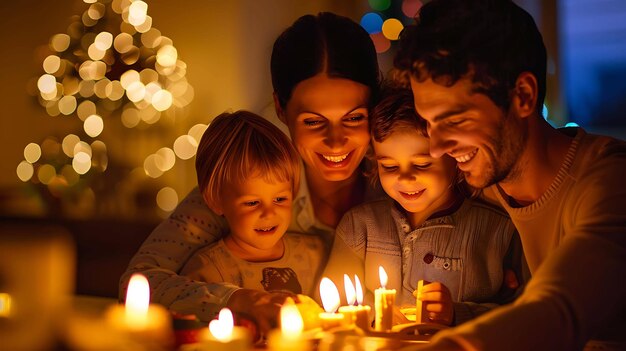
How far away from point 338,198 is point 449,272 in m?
0.48

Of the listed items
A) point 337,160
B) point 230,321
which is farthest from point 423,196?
point 230,321

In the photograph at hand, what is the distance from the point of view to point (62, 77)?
5.43m

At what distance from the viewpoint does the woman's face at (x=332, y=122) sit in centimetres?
211

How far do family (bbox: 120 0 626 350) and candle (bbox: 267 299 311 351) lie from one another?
24 centimetres

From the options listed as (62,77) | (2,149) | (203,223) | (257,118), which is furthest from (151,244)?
(2,149)

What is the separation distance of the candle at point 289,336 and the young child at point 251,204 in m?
0.66

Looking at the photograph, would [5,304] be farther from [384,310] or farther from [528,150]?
[528,150]

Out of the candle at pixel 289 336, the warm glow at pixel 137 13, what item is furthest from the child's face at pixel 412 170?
the warm glow at pixel 137 13

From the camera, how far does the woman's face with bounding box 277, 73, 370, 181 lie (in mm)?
2111

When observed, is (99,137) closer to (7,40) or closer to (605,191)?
(7,40)

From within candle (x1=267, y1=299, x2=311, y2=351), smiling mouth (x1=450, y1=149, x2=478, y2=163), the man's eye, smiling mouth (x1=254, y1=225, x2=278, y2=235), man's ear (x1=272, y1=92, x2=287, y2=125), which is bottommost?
candle (x1=267, y1=299, x2=311, y2=351)

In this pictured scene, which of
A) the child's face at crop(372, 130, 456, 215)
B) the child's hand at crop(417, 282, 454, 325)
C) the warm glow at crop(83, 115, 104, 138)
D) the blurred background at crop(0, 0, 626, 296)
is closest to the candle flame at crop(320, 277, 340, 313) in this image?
the child's hand at crop(417, 282, 454, 325)

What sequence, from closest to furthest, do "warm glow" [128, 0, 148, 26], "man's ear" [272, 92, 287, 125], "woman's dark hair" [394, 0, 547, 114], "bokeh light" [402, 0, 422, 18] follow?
1. "woman's dark hair" [394, 0, 547, 114]
2. "man's ear" [272, 92, 287, 125]
3. "bokeh light" [402, 0, 422, 18]
4. "warm glow" [128, 0, 148, 26]

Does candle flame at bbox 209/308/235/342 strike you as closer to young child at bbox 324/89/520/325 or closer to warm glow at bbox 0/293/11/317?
warm glow at bbox 0/293/11/317
